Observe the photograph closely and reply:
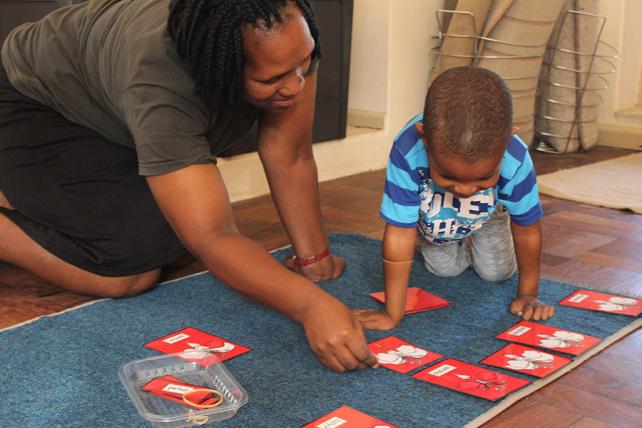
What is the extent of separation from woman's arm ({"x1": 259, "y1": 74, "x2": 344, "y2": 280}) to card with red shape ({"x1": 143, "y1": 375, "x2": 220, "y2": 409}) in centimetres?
56

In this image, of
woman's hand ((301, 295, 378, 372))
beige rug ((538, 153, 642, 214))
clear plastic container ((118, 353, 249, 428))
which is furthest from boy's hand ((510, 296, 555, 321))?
beige rug ((538, 153, 642, 214))

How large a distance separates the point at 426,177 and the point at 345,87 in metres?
1.45

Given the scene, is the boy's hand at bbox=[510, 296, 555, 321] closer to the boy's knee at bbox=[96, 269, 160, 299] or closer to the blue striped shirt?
the blue striped shirt

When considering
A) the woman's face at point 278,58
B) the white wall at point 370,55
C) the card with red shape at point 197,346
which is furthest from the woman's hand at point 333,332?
the white wall at point 370,55

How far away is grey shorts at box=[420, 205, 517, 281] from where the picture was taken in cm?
179

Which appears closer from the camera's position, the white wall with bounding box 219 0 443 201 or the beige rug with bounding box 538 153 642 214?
the beige rug with bounding box 538 153 642 214

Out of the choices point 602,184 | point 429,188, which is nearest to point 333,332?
point 429,188

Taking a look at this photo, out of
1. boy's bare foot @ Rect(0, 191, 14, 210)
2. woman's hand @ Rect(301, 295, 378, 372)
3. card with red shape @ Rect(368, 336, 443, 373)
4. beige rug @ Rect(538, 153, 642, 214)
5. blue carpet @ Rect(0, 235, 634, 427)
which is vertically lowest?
blue carpet @ Rect(0, 235, 634, 427)

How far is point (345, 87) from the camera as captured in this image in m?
2.94

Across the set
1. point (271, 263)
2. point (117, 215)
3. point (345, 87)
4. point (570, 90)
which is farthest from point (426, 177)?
point (570, 90)

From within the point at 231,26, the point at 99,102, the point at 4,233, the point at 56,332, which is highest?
the point at 231,26

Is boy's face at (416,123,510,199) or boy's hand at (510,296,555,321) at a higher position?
boy's face at (416,123,510,199)

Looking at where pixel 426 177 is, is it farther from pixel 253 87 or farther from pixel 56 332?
pixel 56 332

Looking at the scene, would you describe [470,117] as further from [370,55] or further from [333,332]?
[370,55]
